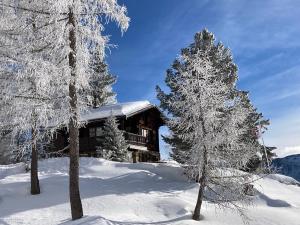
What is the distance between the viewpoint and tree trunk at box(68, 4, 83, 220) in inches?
619

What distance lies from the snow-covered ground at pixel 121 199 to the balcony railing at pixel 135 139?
8.07m

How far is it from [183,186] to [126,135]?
44.6ft

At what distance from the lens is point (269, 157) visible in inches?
1578

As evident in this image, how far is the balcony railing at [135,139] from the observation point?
1582 inches

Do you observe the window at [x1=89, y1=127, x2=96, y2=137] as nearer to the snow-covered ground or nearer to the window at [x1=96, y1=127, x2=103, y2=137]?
the window at [x1=96, y1=127, x2=103, y2=137]

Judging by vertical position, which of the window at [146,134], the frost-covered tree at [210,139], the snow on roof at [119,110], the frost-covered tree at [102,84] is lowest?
the frost-covered tree at [210,139]

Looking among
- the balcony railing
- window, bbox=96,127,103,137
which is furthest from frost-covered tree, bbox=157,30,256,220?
window, bbox=96,127,103,137

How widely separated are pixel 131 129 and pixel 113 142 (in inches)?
343

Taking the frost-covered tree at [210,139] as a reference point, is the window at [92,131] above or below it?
above

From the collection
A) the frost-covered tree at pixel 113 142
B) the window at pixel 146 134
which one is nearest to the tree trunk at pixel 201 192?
Answer: the frost-covered tree at pixel 113 142

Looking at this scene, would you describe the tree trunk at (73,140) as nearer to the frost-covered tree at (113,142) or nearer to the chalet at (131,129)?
the frost-covered tree at (113,142)

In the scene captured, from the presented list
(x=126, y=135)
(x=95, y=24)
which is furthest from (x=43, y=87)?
(x=126, y=135)

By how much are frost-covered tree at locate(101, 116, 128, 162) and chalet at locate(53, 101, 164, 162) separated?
1797 millimetres

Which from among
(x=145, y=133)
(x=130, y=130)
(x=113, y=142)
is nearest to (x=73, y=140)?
(x=113, y=142)
